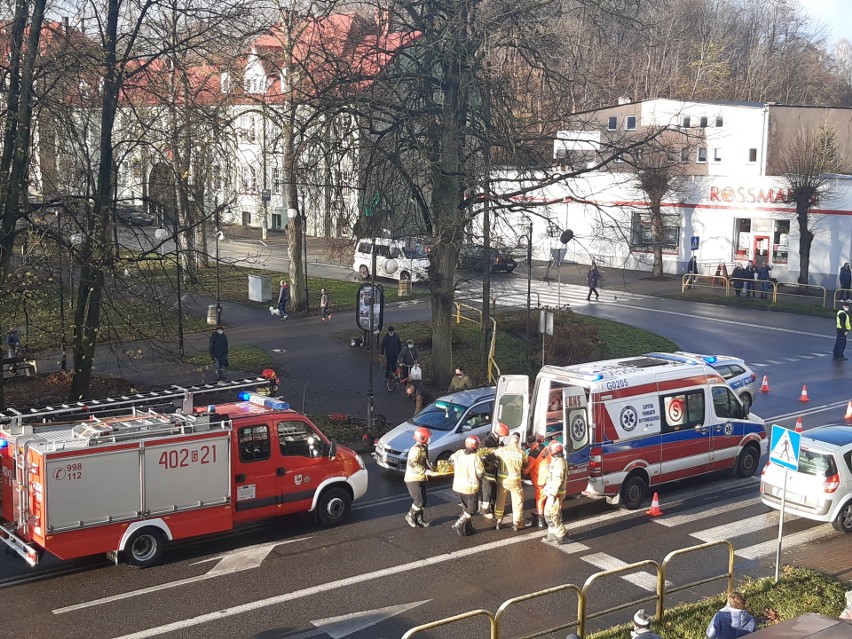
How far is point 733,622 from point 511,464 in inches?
218

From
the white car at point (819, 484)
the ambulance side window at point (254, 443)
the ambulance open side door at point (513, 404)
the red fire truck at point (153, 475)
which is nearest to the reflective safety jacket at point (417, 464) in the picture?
the red fire truck at point (153, 475)

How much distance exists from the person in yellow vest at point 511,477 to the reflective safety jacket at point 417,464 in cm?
110

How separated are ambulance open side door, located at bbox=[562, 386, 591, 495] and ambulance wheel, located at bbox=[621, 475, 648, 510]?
92 centimetres

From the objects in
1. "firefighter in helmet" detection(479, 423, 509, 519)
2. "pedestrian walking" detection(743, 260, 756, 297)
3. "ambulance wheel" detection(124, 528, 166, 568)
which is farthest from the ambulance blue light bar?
"pedestrian walking" detection(743, 260, 756, 297)

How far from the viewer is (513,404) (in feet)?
52.8

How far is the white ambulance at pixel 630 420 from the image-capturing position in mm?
14938

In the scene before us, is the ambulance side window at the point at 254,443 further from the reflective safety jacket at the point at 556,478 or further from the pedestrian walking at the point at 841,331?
the pedestrian walking at the point at 841,331

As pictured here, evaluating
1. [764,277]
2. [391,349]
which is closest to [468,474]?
[391,349]

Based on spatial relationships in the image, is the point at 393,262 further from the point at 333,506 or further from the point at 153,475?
the point at 153,475

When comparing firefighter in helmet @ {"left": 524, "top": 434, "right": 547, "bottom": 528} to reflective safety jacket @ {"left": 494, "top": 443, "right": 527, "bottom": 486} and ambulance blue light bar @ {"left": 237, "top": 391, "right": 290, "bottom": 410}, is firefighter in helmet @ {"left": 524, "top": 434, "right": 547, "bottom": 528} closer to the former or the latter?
reflective safety jacket @ {"left": 494, "top": 443, "right": 527, "bottom": 486}

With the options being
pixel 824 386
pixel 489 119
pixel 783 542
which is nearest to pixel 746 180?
pixel 824 386

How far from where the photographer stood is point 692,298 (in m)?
41.5

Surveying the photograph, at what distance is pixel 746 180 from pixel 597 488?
3508 cm

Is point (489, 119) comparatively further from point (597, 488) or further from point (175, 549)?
point (175, 549)
